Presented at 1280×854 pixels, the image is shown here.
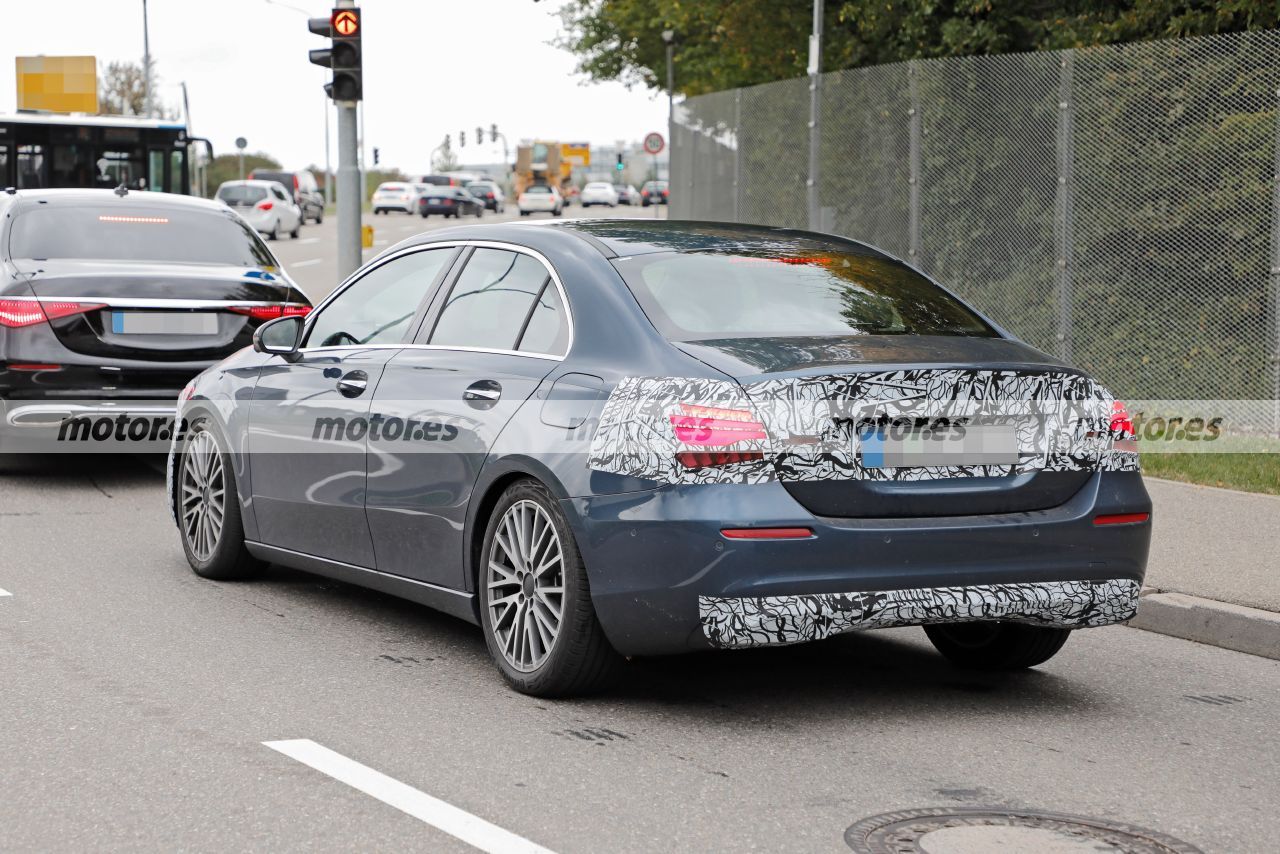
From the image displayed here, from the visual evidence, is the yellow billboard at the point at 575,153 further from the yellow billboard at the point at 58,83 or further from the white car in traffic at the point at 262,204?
the yellow billboard at the point at 58,83

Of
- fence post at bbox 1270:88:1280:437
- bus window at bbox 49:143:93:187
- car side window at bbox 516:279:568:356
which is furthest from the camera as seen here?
bus window at bbox 49:143:93:187

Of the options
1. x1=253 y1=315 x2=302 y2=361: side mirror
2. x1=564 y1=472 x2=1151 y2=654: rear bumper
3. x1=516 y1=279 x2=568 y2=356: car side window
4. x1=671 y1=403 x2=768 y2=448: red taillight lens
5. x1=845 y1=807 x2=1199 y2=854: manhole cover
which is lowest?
x1=845 y1=807 x2=1199 y2=854: manhole cover

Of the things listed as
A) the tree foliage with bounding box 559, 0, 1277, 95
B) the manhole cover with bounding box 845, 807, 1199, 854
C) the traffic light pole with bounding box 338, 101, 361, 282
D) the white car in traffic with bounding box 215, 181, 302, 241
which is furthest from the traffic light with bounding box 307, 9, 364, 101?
the white car in traffic with bounding box 215, 181, 302, 241

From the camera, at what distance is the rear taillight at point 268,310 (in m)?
11.1

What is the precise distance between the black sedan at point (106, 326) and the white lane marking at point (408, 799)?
236 inches

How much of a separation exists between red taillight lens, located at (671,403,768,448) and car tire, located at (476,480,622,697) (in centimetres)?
54

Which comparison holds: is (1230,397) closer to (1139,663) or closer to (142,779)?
(1139,663)

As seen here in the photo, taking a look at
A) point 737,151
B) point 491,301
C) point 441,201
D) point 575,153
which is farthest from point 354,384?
point 575,153

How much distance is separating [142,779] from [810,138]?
562 inches

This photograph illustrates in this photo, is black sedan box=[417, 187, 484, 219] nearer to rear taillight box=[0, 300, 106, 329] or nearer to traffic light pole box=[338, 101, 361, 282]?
traffic light pole box=[338, 101, 361, 282]

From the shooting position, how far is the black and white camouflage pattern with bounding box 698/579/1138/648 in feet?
17.4

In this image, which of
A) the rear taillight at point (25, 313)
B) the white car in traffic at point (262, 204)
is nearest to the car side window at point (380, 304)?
the rear taillight at point (25, 313)

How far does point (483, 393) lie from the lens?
6.15 meters

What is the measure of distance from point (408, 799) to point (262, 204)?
48.0 m
